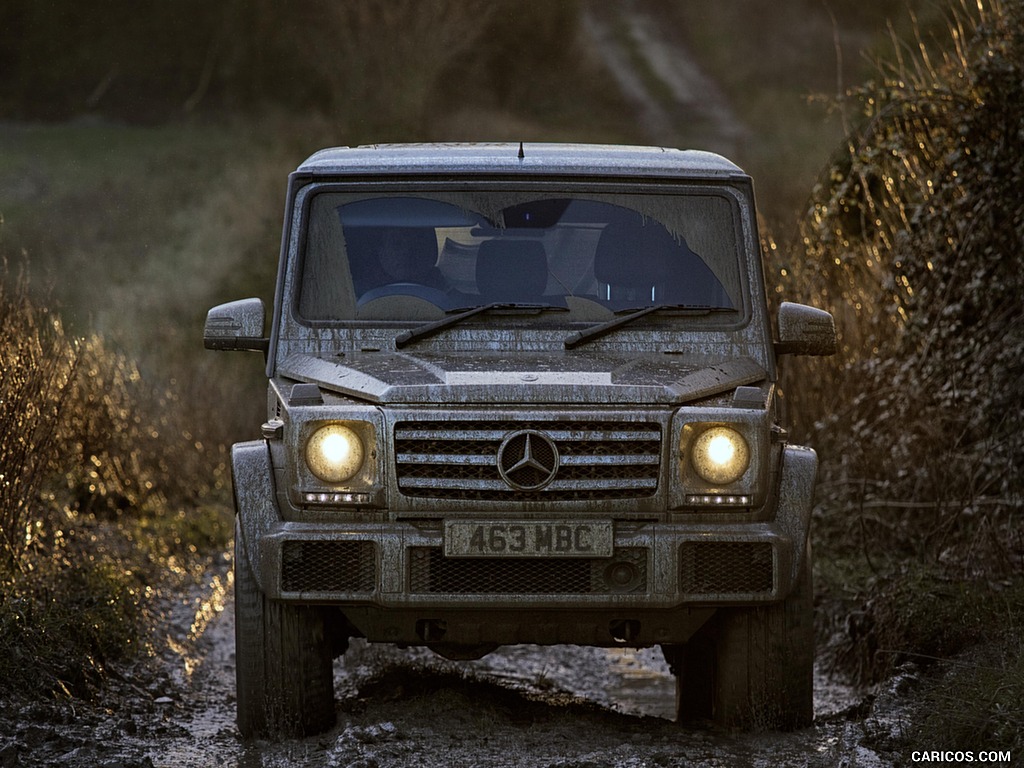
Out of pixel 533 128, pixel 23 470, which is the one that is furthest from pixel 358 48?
pixel 23 470

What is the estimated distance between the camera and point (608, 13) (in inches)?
1922

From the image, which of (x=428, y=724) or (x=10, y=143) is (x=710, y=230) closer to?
(x=428, y=724)

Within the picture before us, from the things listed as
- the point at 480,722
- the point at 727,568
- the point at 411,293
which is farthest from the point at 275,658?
the point at 727,568

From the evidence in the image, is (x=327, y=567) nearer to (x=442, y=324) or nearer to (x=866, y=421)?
(x=442, y=324)

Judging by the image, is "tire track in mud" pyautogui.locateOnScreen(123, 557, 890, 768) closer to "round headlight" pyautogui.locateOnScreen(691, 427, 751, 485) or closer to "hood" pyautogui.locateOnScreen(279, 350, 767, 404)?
"round headlight" pyautogui.locateOnScreen(691, 427, 751, 485)

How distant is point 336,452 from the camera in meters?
5.24

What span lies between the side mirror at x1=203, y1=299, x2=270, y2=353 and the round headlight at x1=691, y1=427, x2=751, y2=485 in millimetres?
1793

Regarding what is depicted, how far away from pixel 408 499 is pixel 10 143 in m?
27.4

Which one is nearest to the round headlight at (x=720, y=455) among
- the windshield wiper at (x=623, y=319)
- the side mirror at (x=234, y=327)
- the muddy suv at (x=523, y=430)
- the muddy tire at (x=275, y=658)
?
the muddy suv at (x=523, y=430)

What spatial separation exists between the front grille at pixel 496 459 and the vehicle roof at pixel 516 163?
1322 millimetres

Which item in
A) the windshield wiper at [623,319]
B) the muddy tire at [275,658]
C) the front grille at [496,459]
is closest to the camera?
the front grille at [496,459]

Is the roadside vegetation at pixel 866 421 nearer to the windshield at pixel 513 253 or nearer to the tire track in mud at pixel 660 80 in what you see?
the windshield at pixel 513 253

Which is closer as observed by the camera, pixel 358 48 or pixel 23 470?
pixel 23 470

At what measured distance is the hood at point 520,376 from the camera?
5.19 m
